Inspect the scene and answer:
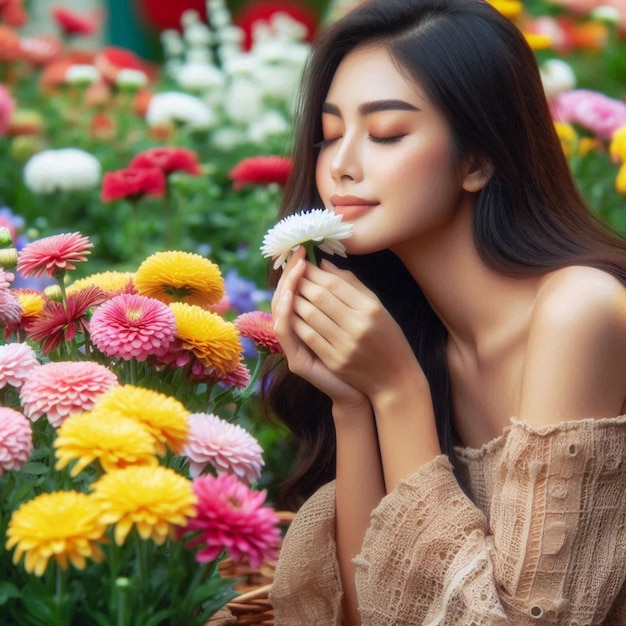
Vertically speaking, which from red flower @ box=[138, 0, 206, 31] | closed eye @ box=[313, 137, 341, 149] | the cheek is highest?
red flower @ box=[138, 0, 206, 31]

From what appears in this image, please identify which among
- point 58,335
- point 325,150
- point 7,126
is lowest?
point 58,335

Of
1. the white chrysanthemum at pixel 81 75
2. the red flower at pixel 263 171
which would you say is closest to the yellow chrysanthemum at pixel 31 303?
the red flower at pixel 263 171

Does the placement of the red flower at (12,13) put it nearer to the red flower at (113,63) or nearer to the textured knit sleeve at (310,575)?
the red flower at (113,63)

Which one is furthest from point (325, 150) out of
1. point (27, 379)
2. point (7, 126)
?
point (7, 126)

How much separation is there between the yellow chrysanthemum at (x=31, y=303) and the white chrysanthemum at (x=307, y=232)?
0.26m

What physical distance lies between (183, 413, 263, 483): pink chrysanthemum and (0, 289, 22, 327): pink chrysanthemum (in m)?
0.29

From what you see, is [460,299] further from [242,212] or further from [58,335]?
[242,212]

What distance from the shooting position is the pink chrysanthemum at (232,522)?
3.07 feet

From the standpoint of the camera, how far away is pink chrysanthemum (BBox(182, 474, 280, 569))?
3.07ft

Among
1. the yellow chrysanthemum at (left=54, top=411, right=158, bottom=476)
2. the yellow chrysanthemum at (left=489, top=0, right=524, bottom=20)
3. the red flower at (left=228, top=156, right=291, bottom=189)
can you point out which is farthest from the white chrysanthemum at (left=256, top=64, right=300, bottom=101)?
the yellow chrysanthemum at (left=54, top=411, right=158, bottom=476)

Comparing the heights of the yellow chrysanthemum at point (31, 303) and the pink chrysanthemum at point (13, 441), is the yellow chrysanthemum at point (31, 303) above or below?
above

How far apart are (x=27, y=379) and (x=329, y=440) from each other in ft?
2.30

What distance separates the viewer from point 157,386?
1.22m

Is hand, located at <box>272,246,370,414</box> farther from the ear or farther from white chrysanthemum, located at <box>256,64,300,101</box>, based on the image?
white chrysanthemum, located at <box>256,64,300,101</box>
